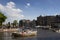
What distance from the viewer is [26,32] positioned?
10650cm

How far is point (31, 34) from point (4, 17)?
287 feet

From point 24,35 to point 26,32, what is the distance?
9.05 ft

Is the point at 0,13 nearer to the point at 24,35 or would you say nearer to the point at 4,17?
the point at 4,17

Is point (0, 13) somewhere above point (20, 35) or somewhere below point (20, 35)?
above

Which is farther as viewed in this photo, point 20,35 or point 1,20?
point 1,20

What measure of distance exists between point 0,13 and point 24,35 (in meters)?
92.9

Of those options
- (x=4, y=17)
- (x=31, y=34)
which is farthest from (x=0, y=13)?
(x=31, y=34)

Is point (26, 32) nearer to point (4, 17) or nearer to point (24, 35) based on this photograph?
point (24, 35)

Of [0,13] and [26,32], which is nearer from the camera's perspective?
[26,32]

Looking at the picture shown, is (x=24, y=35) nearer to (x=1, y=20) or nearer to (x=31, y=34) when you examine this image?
(x=31, y=34)

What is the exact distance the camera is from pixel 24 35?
104 meters

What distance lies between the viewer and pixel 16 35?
105938 mm

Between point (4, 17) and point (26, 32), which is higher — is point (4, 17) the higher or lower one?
the higher one

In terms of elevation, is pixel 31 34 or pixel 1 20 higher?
pixel 1 20
